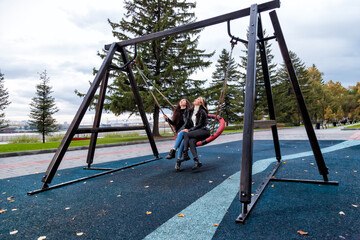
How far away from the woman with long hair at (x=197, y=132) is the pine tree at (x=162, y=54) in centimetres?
1049

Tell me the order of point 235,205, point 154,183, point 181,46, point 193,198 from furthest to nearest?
1. point 181,46
2. point 154,183
3. point 193,198
4. point 235,205

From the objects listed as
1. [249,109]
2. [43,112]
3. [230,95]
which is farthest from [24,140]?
[230,95]

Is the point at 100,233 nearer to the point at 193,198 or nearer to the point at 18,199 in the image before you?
the point at 193,198

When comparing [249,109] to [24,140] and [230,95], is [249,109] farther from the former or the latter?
[230,95]

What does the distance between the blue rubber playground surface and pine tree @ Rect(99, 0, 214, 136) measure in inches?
476

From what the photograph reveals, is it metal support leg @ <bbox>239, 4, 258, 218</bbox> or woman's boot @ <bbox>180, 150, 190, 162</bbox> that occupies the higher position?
metal support leg @ <bbox>239, 4, 258, 218</bbox>

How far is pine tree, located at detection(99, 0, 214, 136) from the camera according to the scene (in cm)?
1572

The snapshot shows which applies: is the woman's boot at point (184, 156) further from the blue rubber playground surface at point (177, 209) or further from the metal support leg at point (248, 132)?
the metal support leg at point (248, 132)

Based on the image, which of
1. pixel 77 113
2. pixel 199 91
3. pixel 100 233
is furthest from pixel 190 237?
pixel 199 91

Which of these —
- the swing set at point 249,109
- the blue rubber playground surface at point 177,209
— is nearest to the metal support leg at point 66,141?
the swing set at point 249,109

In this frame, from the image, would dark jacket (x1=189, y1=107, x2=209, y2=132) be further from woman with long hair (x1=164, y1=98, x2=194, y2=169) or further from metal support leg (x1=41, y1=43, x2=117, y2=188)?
metal support leg (x1=41, y1=43, x2=117, y2=188)

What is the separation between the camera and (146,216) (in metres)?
2.33

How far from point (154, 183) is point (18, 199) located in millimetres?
1860

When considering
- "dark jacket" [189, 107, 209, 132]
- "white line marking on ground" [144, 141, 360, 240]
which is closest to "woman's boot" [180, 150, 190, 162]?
"dark jacket" [189, 107, 209, 132]
